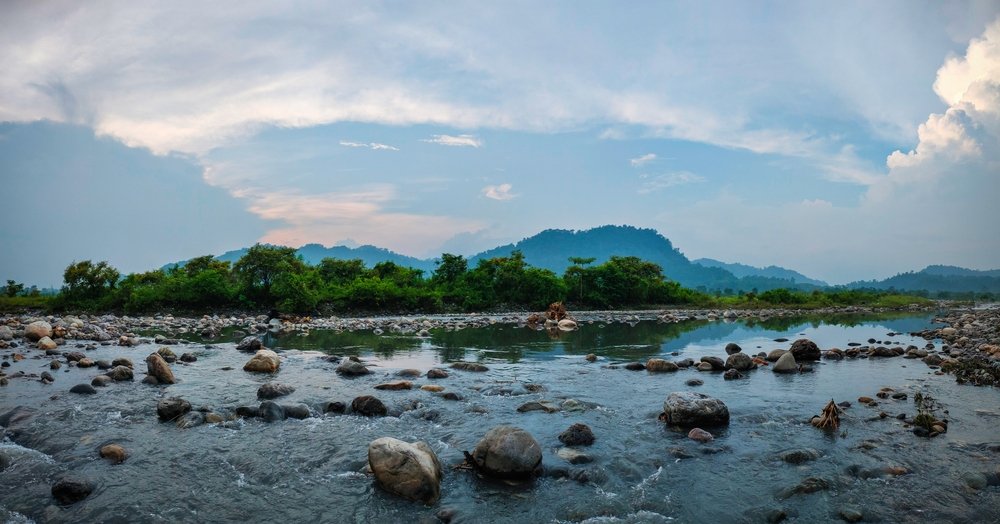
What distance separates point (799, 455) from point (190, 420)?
10720 millimetres

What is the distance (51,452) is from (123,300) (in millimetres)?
51969

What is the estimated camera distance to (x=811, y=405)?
446 inches

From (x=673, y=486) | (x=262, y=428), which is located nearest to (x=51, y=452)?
(x=262, y=428)

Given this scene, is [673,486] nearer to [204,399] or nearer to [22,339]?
[204,399]

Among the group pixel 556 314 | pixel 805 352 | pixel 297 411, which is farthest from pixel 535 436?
pixel 556 314

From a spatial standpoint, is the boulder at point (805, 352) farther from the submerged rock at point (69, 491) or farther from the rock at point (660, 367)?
the submerged rock at point (69, 491)

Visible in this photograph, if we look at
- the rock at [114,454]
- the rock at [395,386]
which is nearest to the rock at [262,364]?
the rock at [395,386]

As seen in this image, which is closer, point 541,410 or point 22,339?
point 541,410

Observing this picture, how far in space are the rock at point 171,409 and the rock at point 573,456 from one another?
7585 millimetres

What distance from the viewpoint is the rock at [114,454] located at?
7910 millimetres

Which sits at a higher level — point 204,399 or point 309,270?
point 309,270

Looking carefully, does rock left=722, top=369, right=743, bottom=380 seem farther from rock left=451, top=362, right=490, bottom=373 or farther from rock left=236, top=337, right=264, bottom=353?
rock left=236, top=337, right=264, bottom=353

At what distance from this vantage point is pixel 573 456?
8039 millimetres

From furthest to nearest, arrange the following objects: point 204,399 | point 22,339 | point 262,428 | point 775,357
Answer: point 22,339 < point 775,357 < point 204,399 < point 262,428
